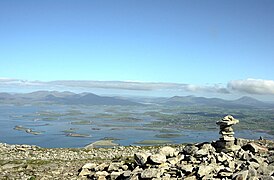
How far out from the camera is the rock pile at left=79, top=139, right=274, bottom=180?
19.6 meters

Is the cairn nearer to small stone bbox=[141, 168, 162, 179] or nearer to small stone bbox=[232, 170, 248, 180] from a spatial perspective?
small stone bbox=[232, 170, 248, 180]

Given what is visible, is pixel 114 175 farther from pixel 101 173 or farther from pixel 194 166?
pixel 194 166

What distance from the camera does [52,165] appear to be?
28.3 meters

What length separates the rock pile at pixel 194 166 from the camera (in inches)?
773

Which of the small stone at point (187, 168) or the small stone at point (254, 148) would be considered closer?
the small stone at point (187, 168)

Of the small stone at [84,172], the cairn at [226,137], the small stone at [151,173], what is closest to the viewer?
the small stone at [151,173]

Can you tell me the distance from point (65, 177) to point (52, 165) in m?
4.28

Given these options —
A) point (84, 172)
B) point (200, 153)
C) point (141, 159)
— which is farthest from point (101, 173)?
point (200, 153)

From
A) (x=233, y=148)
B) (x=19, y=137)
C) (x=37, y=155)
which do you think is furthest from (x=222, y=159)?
(x=19, y=137)

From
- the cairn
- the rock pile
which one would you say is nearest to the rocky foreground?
the rock pile

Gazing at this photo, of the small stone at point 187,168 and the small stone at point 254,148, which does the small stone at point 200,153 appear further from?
the small stone at point 254,148

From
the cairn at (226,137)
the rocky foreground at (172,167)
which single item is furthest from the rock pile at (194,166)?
the cairn at (226,137)

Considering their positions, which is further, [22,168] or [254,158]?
[22,168]

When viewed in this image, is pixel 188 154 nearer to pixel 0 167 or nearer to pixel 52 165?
pixel 52 165
